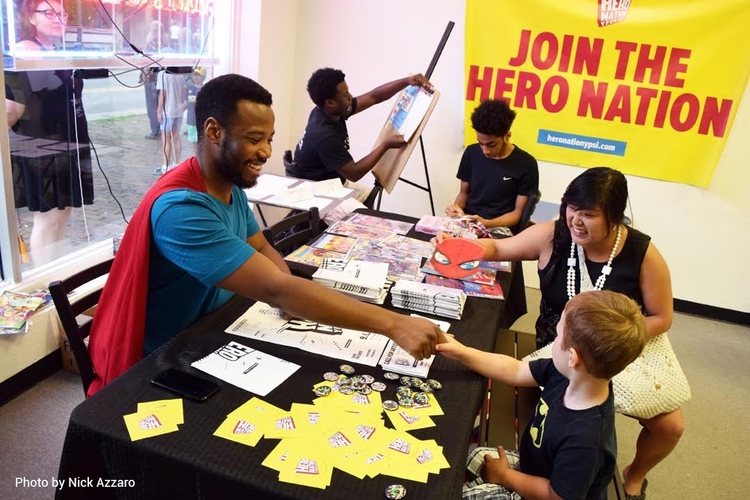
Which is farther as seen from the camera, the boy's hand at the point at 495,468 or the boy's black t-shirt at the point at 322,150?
the boy's black t-shirt at the point at 322,150

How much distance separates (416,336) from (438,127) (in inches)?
115

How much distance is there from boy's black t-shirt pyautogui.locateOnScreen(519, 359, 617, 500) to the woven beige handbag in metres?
0.48

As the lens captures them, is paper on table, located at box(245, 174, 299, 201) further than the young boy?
Yes

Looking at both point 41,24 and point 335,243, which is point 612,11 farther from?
point 41,24

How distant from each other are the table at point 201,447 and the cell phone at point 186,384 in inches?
0.5

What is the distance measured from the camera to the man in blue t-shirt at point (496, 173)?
293 cm

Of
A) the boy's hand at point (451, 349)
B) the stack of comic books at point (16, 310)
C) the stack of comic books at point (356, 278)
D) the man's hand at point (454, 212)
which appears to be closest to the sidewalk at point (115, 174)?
the stack of comic books at point (16, 310)

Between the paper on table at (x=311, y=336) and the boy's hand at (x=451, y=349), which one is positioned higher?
the boy's hand at (x=451, y=349)

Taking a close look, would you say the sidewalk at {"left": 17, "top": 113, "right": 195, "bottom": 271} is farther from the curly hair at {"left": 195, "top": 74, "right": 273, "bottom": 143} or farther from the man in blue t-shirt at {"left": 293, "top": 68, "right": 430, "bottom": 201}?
the curly hair at {"left": 195, "top": 74, "right": 273, "bottom": 143}

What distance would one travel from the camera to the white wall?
12.2 feet

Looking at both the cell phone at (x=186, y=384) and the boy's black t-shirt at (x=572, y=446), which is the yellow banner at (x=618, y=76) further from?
the cell phone at (x=186, y=384)

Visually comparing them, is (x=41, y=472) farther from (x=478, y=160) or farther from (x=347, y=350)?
(x=478, y=160)

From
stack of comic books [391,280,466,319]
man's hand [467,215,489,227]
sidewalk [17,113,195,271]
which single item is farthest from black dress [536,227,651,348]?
sidewalk [17,113,195,271]

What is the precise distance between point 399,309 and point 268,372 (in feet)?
1.74
